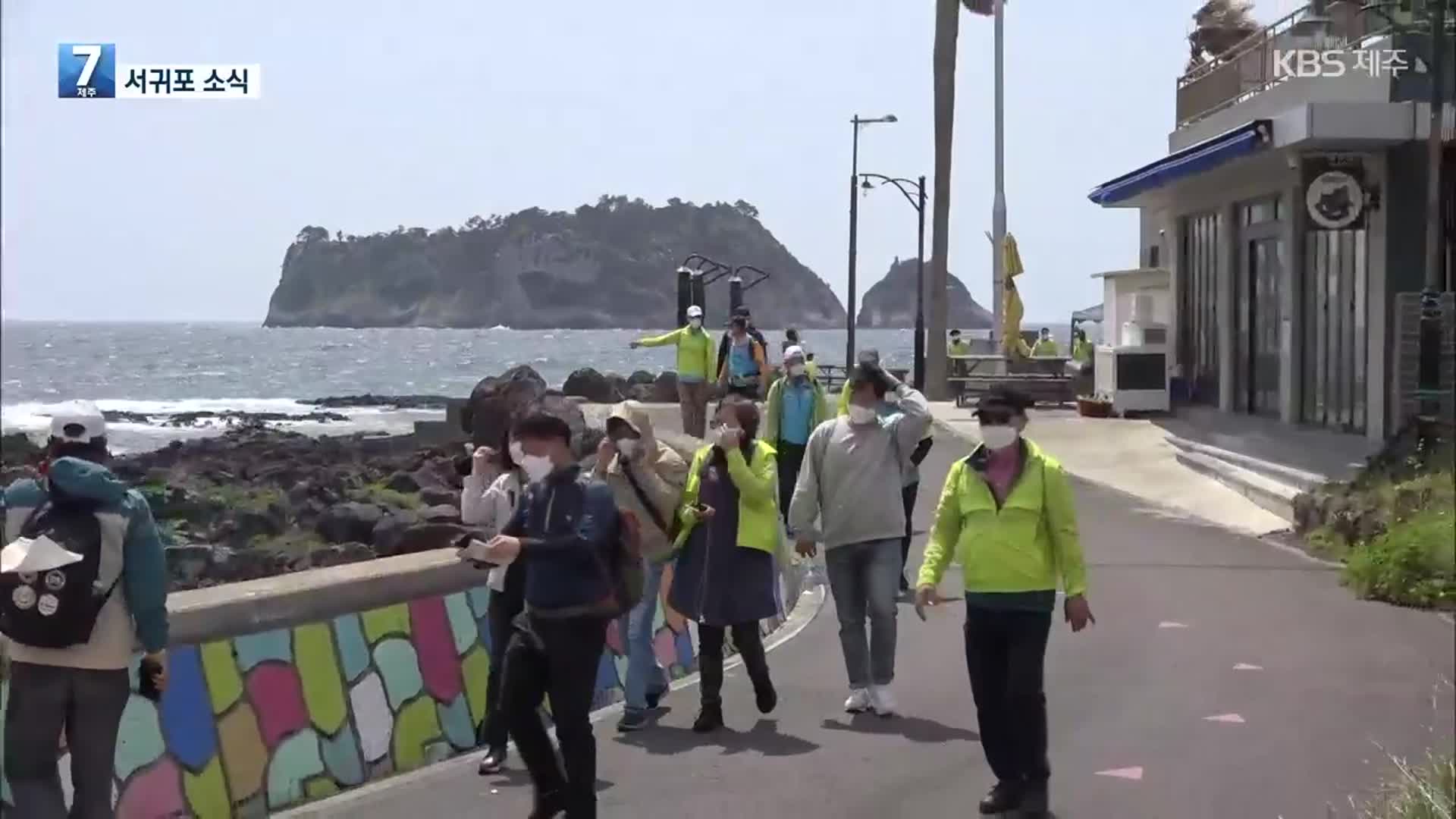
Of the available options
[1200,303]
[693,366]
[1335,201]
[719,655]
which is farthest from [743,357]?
[1200,303]

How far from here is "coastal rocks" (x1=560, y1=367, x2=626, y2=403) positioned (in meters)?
37.3

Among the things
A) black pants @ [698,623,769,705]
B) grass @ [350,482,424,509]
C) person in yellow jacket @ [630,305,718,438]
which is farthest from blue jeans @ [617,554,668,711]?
grass @ [350,482,424,509]

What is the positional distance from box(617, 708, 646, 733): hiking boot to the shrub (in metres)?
5.11

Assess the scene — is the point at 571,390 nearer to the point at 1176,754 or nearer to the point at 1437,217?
the point at 1437,217

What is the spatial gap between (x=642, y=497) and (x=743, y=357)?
9.44 meters

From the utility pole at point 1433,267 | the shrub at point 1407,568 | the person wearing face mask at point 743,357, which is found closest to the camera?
the shrub at point 1407,568

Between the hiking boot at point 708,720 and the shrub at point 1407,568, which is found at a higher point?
the shrub at point 1407,568

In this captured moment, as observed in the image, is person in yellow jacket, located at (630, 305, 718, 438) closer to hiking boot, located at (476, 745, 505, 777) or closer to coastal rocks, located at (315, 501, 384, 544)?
coastal rocks, located at (315, 501, 384, 544)

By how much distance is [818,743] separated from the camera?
27.8 ft

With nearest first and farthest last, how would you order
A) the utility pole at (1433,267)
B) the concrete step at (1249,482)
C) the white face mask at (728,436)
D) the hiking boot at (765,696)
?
the white face mask at (728,436)
the hiking boot at (765,696)
the utility pole at (1433,267)
the concrete step at (1249,482)

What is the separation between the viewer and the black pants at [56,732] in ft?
19.2

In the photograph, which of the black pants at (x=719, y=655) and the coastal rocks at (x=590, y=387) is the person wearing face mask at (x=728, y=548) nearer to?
the black pants at (x=719, y=655)

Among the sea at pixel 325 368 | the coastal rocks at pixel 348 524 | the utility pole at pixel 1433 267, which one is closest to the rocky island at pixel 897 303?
the sea at pixel 325 368

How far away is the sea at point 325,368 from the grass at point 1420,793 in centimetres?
1388
